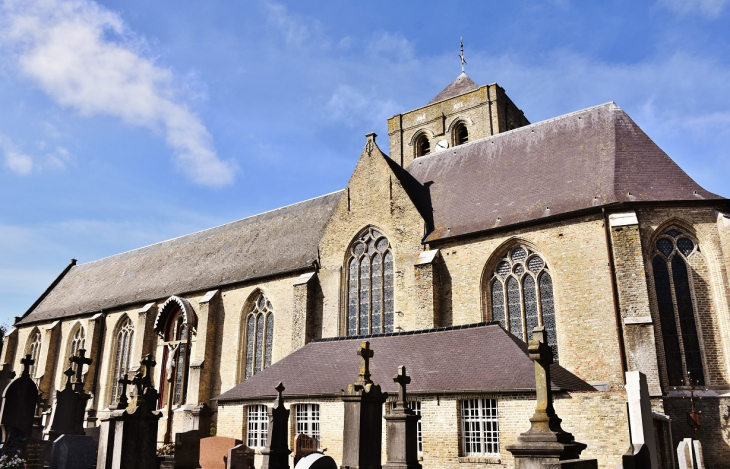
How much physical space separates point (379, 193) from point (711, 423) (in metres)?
13.3

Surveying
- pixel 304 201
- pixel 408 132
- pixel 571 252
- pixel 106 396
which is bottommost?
pixel 106 396

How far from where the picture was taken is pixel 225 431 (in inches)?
741

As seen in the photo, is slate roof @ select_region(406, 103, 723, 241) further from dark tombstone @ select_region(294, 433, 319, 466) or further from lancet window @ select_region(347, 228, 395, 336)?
dark tombstone @ select_region(294, 433, 319, 466)

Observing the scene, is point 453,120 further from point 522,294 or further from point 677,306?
point 677,306

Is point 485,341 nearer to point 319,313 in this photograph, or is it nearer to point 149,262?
point 319,313

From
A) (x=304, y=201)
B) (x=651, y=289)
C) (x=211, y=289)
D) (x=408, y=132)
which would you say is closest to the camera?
(x=651, y=289)

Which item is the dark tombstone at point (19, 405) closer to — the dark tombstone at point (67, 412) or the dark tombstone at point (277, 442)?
the dark tombstone at point (67, 412)

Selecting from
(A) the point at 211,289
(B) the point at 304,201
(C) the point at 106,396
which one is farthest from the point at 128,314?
(B) the point at 304,201

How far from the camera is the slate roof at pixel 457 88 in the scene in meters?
35.4

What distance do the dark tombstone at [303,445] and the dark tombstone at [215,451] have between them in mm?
2194

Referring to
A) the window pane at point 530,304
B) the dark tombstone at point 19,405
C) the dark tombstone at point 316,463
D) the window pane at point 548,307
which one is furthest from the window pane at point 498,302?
the dark tombstone at point 19,405

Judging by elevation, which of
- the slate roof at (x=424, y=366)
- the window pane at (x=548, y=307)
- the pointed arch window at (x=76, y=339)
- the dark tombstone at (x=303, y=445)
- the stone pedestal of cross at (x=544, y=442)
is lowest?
the dark tombstone at (x=303, y=445)

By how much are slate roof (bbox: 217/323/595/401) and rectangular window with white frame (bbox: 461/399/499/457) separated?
0.49 metres

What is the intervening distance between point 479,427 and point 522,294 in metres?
5.86
